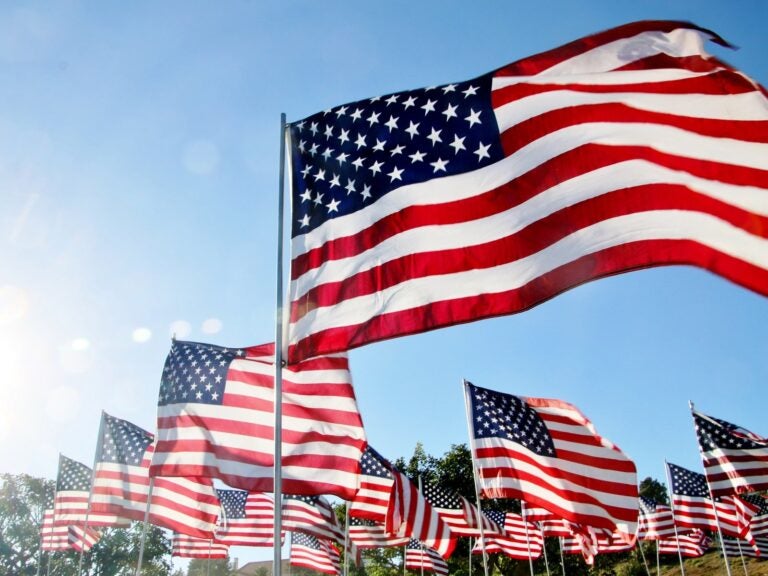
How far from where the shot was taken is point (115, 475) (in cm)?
1510

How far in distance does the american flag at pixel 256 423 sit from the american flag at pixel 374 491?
633 cm

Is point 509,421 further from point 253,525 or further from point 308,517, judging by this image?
point 253,525

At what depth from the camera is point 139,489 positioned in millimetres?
14719

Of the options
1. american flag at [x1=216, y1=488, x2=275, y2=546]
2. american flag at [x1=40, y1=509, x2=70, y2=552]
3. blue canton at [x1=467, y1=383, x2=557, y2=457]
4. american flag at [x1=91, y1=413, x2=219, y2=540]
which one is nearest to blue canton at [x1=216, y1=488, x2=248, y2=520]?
american flag at [x1=216, y1=488, x2=275, y2=546]

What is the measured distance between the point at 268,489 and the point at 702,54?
755 cm

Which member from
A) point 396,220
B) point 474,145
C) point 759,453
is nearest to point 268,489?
point 396,220

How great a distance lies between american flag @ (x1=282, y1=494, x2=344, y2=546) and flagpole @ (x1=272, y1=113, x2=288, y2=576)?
14.1m

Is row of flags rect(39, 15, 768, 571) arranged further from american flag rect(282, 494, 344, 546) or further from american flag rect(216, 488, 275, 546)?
american flag rect(216, 488, 275, 546)

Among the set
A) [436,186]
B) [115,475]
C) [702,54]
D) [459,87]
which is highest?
[459,87]

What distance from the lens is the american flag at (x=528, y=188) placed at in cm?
498

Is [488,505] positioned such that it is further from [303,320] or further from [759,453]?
[303,320]

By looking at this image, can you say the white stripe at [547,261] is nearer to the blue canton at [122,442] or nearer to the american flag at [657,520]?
the blue canton at [122,442]

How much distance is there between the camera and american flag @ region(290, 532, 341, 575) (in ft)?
79.5

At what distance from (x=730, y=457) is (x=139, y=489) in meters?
14.5
